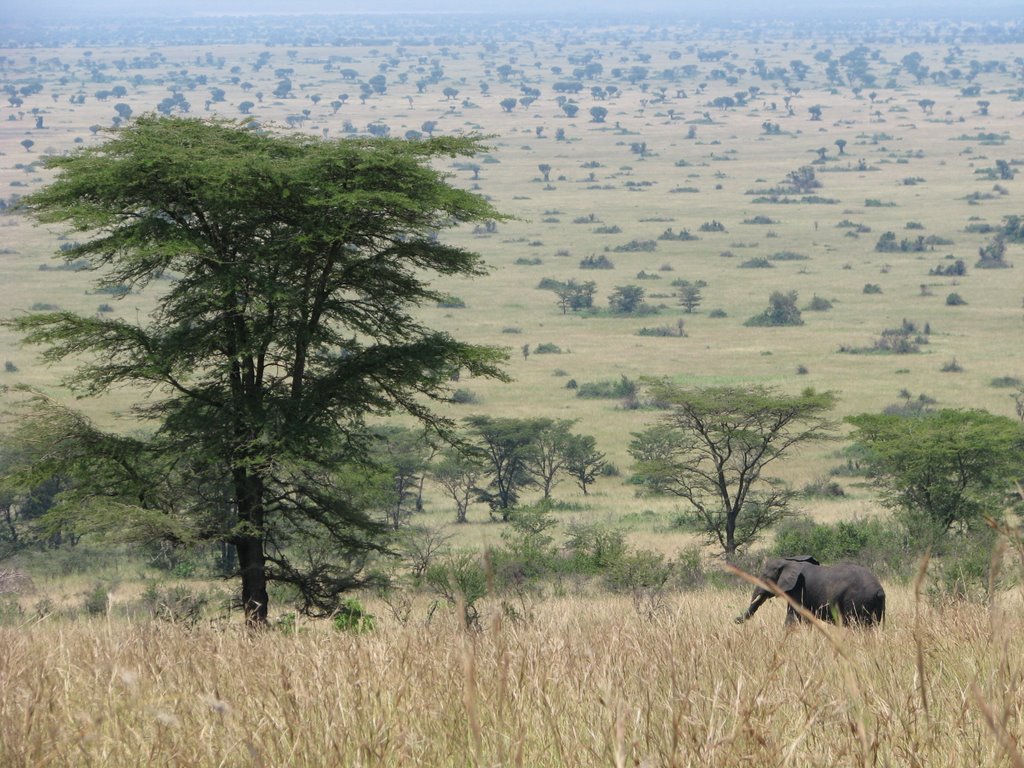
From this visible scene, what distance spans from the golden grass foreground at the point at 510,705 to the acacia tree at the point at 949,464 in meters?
23.5

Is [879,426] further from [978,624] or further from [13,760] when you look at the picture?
[13,760]

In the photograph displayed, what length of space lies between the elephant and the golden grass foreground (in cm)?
523

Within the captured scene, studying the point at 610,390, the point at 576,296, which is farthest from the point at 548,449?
the point at 576,296

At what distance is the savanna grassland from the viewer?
2.71 metres

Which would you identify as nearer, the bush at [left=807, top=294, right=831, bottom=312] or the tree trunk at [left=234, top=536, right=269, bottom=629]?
the tree trunk at [left=234, top=536, right=269, bottom=629]

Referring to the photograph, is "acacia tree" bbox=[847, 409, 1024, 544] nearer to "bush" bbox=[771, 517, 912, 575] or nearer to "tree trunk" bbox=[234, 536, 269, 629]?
"bush" bbox=[771, 517, 912, 575]

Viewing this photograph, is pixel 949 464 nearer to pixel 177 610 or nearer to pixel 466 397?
pixel 177 610

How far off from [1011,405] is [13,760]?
1887 inches

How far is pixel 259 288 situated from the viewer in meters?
13.0

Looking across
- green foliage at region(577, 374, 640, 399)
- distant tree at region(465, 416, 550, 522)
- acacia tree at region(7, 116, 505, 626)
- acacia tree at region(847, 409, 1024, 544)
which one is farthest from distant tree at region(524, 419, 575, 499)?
acacia tree at region(7, 116, 505, 626)

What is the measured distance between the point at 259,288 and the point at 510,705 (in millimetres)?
10311

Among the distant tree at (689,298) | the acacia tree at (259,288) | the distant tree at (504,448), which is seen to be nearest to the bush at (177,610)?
the acacia tree at (259,288)

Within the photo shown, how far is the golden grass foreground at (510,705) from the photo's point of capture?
2441mm

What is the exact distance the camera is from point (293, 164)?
1325 cm
